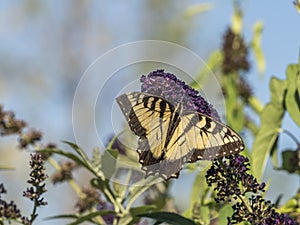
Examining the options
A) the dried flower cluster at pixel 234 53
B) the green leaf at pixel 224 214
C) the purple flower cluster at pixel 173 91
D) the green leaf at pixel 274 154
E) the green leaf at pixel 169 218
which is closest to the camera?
the purple flower cluster at pixel 173 91

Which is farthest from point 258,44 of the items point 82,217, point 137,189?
point 82,217

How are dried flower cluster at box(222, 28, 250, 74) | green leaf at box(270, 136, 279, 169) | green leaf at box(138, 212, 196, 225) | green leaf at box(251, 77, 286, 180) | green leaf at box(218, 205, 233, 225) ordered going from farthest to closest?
dried flower cluster at box(222, 28, 250, 74)
green leaf at box(270, 136, 279, 169)
green leaf at box(251, 77, 286, 180)
green leaf at box(218, 205, 233, 225)
green leaf at box(138, 212, 196, 225)

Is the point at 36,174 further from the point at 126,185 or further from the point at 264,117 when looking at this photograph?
the point at 264,117

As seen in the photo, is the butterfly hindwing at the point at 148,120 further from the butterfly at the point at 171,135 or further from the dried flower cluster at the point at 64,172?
the dried flower cluster at the point at 64,172

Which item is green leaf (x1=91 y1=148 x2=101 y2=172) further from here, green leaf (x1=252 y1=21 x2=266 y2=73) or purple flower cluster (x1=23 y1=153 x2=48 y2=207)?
green leaf (x1=252 y1=21 x2=266 y2=73)

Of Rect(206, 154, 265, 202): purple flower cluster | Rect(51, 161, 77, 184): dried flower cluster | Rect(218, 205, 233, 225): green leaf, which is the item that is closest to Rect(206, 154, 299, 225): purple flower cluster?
Rect(206, 154, 265, 202): purple flower cluster

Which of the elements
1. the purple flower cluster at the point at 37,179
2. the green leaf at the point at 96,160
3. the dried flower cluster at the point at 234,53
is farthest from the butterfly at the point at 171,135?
the dried flower cluster at the point at 234,53

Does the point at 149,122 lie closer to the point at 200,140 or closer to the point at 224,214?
the point at 200,140
